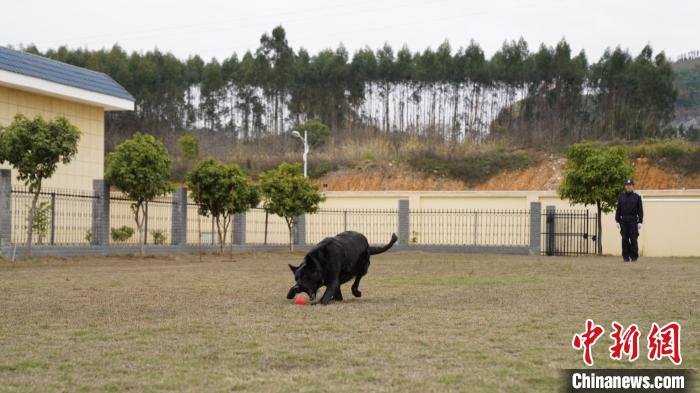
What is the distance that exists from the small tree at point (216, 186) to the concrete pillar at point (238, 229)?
17.1ft

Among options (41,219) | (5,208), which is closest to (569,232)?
(41,219)

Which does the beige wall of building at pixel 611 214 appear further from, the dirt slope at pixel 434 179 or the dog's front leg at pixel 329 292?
the dog's front leg at pixel 329 292

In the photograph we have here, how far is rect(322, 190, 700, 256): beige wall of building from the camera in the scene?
3119 centimetres

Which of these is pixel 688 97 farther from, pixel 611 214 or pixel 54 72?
pixel 54 72

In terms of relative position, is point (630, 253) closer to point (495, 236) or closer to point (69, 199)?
point (495, 236)

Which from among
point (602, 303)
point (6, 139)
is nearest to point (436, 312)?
point (602, 303)

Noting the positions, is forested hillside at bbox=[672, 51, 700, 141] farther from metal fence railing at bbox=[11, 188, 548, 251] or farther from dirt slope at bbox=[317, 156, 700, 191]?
metal fence railing at bbox=[11, 188, 548, 251]

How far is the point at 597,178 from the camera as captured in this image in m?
30.3

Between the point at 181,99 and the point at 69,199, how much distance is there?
41834mm

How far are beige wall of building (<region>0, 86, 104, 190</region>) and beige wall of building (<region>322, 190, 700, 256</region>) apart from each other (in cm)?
1013

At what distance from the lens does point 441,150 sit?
5966 centimetres

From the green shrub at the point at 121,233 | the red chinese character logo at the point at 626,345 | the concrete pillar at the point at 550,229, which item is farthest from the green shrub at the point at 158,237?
the red chinese character logo at the point at 626,345

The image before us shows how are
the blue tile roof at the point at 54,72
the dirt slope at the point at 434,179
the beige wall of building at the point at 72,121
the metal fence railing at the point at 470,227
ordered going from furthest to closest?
the dirt slope at the point at 434,179, the metal fence railing at the point at 470,227, the beige wall of building at the point at 72,121, the blue tile roof at the point at 54,72

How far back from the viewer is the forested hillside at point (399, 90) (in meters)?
62.0
